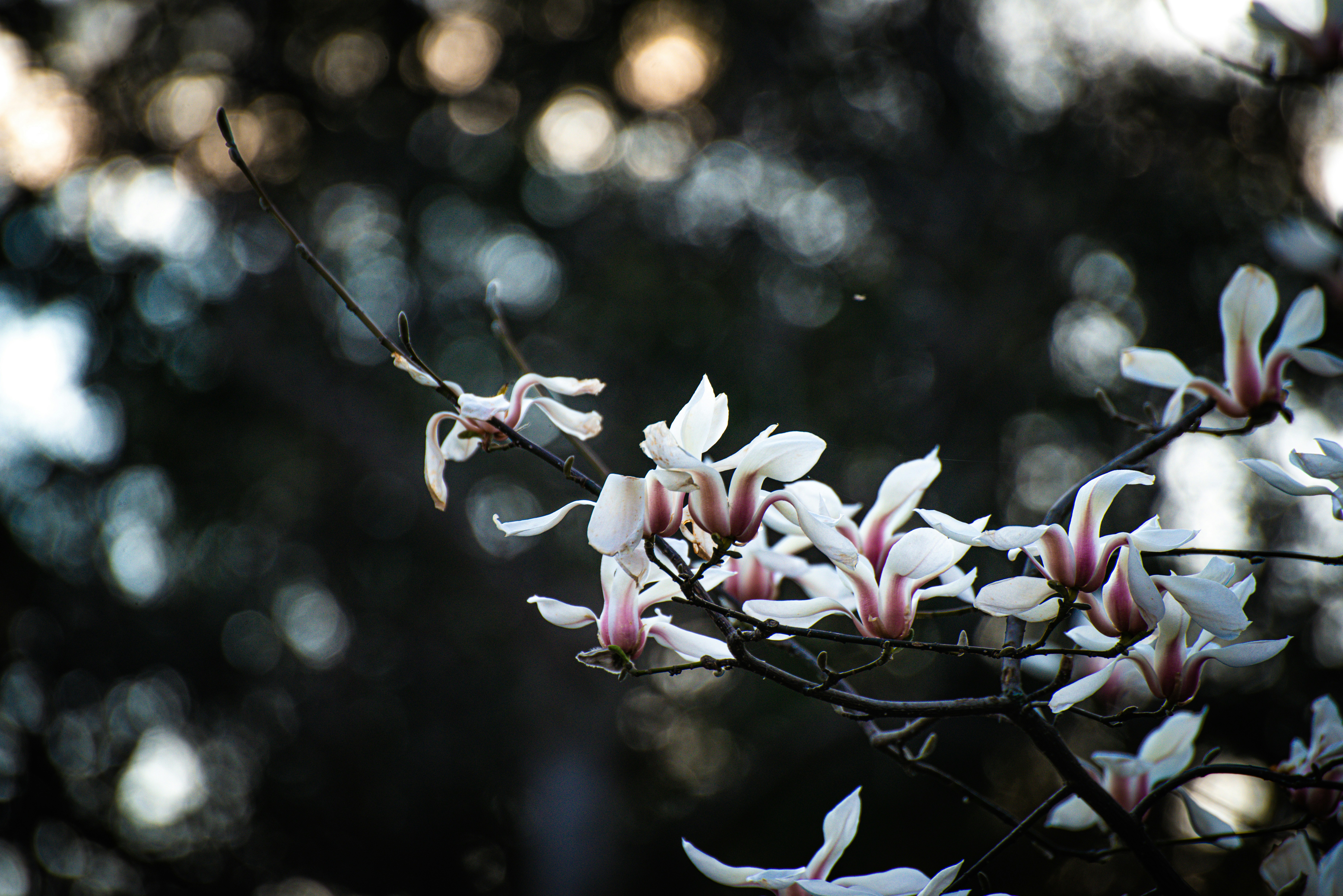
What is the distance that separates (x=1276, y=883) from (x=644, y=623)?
0.54 meters

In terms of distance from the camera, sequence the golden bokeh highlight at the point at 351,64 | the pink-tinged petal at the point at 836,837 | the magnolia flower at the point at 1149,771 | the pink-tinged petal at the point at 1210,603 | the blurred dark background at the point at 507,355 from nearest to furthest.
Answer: the pink-tinged petal at the point at 1210,603 < the pink-tinged petal at the point at 836,837 < the magnolia flower at the point at 1149,771 < the blurred dark background at the point at 507,355 < the golden bokeh highlight at the point at 351,64

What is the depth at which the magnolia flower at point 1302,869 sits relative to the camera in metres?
0.54

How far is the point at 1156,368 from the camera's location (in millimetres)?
688

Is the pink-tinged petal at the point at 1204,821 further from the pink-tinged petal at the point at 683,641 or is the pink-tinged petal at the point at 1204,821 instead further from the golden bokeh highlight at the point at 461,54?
the golden bokeh highlight at the point at 461,54

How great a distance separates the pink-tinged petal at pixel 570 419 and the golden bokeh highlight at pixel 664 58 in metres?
3.88

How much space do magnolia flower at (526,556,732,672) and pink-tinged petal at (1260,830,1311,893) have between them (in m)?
0.45

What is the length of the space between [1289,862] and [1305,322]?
414 mm

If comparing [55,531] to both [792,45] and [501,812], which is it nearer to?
[501,812]

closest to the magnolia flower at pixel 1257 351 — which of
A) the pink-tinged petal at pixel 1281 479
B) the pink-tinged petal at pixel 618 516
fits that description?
the pink-tinged petal at pixel 1281 479

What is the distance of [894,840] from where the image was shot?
3781 millimetres

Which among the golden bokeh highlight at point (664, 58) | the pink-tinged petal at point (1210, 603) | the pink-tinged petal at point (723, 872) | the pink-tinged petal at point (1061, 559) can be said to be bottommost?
A: the golden bokeh highlight at point (664, 58)

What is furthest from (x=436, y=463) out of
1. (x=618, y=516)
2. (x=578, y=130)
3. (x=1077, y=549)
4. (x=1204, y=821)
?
(x=578, y=130)

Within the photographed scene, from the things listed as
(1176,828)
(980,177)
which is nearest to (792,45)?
(980,177)

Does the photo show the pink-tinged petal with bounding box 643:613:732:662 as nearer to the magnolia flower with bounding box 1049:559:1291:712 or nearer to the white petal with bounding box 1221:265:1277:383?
the magnolia flower with bounding box 1049:559:1291:712
